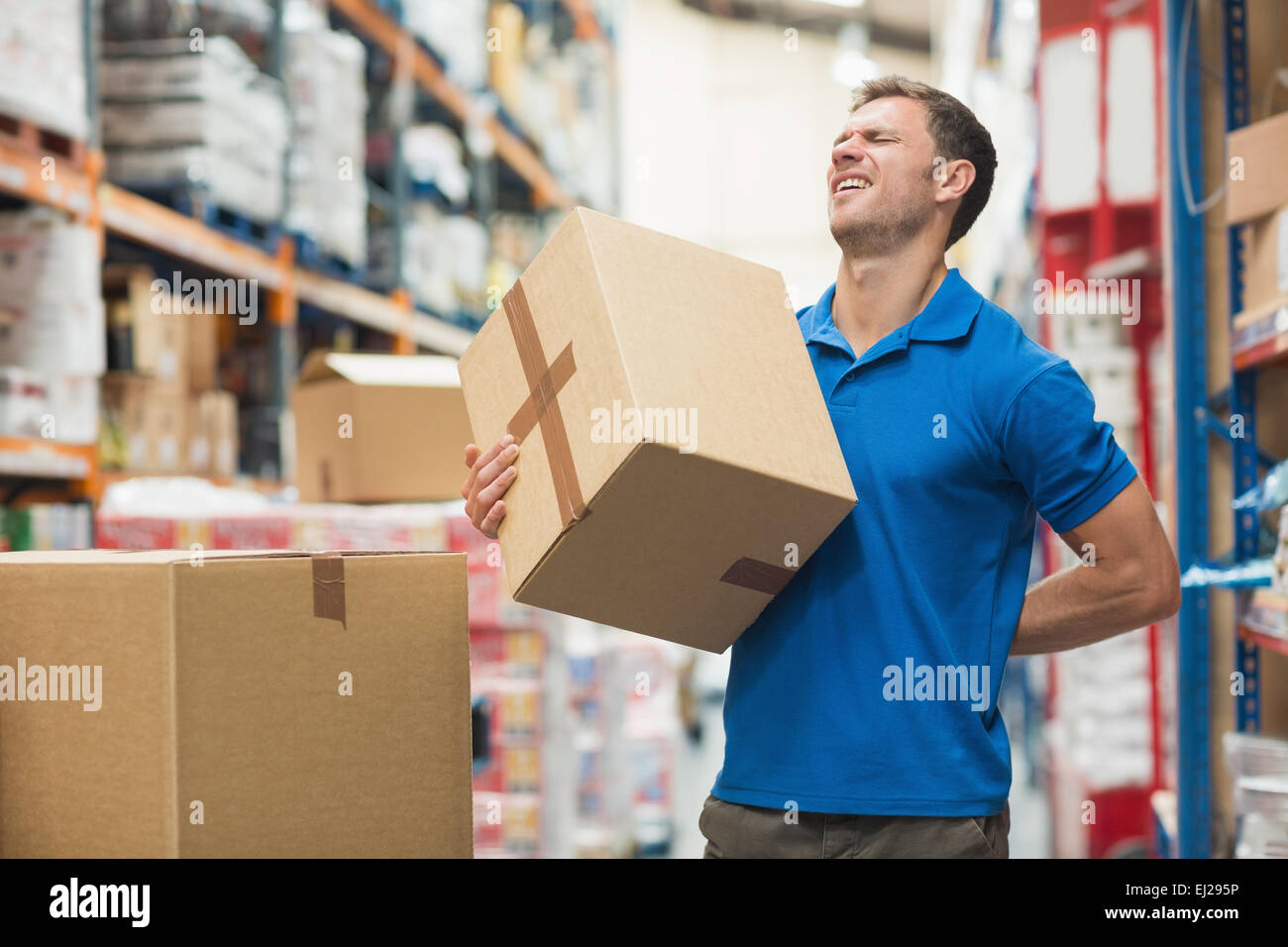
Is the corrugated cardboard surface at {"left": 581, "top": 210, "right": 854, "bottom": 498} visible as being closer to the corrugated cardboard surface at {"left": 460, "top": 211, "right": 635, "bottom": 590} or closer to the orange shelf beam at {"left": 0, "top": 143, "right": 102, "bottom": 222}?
the corrugated cardboard surface at {"left": 460, "top": 211, "right": 635, "bottom": 590}

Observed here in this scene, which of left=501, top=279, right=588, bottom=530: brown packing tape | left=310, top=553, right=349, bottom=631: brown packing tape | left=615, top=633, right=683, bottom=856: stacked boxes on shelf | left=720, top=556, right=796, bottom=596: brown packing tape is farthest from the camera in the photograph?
left=615, top=633, right=683, bottom=856: stacked boxes on shelf

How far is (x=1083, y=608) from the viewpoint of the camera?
1829 millimetres

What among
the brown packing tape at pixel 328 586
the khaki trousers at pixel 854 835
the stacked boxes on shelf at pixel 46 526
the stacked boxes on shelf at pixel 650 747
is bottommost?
the stacked boxes on shelf at pixel 650 747

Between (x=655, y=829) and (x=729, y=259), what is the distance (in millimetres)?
4833

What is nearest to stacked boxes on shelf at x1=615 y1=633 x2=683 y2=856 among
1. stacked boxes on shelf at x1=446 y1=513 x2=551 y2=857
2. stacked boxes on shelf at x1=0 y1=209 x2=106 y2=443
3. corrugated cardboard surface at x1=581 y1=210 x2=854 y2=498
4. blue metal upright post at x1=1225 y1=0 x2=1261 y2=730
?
stacked boxes on shelf at x1=446 y1=513 x2=551 y2=857

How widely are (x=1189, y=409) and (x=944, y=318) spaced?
1734mm

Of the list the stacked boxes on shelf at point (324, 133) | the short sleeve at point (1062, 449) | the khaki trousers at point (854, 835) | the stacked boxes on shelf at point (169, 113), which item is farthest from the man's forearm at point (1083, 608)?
the stacked boxes on shelf at point (324, 133)

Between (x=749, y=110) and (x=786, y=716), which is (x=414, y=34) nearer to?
(x=786, y=716)

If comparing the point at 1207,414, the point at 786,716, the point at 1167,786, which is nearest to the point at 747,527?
the point at 786,716

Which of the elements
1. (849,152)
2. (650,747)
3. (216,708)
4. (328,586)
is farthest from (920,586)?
(650,747)

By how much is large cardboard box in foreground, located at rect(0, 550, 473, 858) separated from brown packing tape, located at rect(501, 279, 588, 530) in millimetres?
220

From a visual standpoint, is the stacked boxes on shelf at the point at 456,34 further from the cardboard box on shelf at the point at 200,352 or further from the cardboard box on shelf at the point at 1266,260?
the cardboard box on shelf at the point at 1266,260

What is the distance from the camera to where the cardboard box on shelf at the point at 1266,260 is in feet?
8.32

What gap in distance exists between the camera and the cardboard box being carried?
3166 mm
